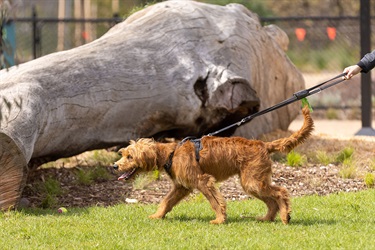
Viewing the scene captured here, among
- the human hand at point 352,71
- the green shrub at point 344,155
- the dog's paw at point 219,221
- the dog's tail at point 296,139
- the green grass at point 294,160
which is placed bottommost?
the green shrub at point 344,155

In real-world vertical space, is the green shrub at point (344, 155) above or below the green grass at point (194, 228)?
below

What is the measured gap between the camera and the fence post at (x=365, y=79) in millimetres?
13609

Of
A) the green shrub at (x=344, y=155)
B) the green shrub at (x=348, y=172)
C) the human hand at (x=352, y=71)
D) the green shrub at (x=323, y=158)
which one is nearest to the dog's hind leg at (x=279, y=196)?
the human hand at (x=352, y=71)

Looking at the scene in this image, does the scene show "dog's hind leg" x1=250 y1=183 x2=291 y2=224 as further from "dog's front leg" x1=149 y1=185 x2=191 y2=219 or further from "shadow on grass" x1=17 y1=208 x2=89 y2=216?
"shadow on grass" x1=17 y1=208 x2=89 y2=216

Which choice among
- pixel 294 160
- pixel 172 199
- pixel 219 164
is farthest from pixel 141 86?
pixel 219 164

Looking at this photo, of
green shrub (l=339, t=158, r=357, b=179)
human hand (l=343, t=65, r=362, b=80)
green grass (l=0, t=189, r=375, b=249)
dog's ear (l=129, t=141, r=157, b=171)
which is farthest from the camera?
green shrub (l=339, t=158, r=357, b=179)

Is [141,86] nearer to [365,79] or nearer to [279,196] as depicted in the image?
[279,196]

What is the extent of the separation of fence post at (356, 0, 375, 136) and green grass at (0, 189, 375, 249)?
5.32 metres

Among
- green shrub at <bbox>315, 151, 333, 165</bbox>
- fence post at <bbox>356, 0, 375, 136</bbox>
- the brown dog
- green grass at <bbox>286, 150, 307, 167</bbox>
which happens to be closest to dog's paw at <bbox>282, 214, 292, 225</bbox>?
the brown dog

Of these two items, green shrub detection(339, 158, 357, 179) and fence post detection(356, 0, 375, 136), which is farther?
fence post detection(356, 0, 375, 136)

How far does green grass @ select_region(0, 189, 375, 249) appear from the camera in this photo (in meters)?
6.66

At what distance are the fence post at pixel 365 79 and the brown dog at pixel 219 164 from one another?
630 cm

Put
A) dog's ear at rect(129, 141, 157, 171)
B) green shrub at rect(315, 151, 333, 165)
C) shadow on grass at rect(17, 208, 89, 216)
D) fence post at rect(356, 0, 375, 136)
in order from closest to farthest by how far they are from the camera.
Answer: dog's ear at rect(129, 141, 157, 171)
shadow on grass at rect(17, 208, 89, 216)
green shrub at rect(315, 151, 333, 165)
fence post at rect(356, 0, 375, 136)

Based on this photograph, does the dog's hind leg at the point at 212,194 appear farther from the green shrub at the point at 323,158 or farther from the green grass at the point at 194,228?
the green shrub at the point at 323,158
